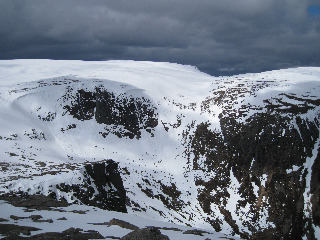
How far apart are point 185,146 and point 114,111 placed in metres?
22.2

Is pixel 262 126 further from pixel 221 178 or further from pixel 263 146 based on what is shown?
pixel 221 178

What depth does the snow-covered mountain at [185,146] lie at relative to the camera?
162 feet

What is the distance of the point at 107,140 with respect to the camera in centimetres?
6794

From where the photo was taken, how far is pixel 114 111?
72.9 m

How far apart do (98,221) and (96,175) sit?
754 inches

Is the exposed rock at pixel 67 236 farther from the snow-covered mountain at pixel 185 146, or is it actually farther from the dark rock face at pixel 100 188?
the snow-covered mountain at pixel 185 146

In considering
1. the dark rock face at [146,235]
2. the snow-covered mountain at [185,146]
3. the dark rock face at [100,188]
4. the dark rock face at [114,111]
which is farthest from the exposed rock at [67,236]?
the dark rock face at [114,111]

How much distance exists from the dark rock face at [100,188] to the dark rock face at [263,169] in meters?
26.7

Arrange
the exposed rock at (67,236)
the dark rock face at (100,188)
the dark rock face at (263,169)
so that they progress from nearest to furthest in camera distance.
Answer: the exposed rock at (67,236)
the dark rock face at (100,188)
the dark rock face at (263,169)

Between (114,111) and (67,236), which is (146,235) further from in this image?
(114,111)

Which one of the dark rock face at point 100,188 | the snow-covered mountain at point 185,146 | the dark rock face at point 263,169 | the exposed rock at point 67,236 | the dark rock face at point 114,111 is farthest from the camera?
the dark rock face at point 114,111

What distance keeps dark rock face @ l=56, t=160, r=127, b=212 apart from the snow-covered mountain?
0.21 m

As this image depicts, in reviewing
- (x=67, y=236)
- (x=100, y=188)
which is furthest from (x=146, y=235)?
(x=100, y=188)

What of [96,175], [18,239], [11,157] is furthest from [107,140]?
→ [18,239]
